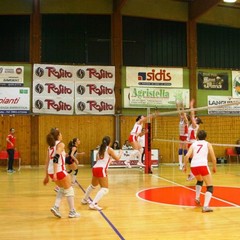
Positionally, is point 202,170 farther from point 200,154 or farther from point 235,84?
point 235,84

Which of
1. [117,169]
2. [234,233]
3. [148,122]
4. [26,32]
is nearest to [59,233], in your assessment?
[234,233]

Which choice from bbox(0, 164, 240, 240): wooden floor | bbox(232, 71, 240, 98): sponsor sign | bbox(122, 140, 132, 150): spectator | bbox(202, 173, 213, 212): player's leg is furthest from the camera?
bbox(232, 71, 240, 98): sponsor sign

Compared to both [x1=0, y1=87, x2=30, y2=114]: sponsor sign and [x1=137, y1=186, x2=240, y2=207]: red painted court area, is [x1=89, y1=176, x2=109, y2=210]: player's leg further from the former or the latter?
[x1=0, y1=87, x2=30, y2=114]: sponsor sign

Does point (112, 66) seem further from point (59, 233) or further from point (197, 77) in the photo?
point (59, 233)

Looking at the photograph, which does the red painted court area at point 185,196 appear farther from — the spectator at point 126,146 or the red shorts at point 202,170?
the spectator at point 126,146

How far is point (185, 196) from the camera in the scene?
10141 millimetres

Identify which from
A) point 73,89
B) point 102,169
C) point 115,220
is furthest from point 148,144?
point 115,220

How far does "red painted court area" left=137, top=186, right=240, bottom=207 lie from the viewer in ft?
30.4

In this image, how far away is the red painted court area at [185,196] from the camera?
9.27 m

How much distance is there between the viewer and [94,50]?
2077 centimetres

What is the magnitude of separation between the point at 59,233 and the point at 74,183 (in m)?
6.20

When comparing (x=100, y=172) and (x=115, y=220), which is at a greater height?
(x=100, y=172)

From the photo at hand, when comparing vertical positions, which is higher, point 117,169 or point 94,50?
point 94,50

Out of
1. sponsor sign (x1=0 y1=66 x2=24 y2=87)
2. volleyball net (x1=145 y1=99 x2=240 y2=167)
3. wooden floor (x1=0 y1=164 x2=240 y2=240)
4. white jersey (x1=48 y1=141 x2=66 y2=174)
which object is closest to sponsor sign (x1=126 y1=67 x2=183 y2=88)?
volleyball net (x1=145 y1=99 x2=240 y2=167)
